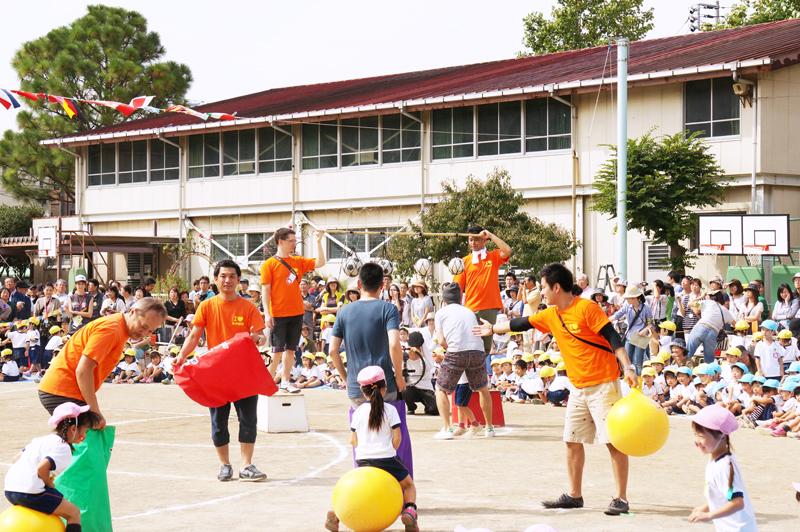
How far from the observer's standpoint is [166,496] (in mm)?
8016

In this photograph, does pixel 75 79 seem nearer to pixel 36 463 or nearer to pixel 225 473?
pixel 225 473

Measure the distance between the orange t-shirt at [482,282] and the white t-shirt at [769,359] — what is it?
4259 millimetres

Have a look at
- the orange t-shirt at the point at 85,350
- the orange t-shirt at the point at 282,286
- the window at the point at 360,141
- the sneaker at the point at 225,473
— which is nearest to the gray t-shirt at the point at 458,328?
the orange t-shirt at the point at 282,286

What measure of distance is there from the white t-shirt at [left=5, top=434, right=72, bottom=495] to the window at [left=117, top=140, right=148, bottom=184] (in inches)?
1139

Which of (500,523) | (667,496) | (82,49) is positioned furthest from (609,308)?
(82,49)

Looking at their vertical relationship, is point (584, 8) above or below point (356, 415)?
above

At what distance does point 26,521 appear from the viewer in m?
5.30

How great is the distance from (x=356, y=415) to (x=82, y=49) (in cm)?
4236

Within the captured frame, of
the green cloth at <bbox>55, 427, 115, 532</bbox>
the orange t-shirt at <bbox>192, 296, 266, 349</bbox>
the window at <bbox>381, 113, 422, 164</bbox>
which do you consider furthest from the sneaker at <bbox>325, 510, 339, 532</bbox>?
the window at <bbox>381, 113, 422, 164</bbox>

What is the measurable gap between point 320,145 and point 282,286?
1916 centimetres

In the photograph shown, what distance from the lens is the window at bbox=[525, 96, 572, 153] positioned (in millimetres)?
25484

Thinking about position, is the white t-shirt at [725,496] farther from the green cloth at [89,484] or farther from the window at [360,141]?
the window at [360,141]

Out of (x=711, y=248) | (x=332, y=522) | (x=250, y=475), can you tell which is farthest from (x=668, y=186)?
(x=332, y=522)

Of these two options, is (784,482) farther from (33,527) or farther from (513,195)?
(513,195)
